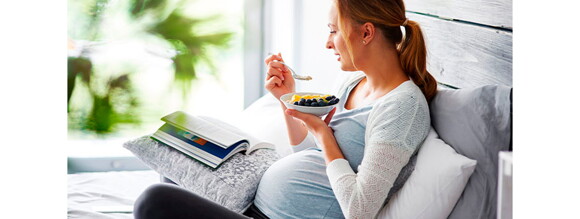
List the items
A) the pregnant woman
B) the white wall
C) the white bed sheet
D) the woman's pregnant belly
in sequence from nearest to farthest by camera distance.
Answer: the pregnant woman < the woman's pregnant belly < the white bed sheet < the white wall

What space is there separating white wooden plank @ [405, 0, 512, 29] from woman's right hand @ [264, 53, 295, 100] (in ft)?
0.96

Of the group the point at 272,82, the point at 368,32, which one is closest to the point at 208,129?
the point at 272,82

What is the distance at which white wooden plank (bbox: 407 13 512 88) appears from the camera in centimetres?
94

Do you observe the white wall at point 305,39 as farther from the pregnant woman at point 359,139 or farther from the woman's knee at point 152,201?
the woman's knee at point 152,201

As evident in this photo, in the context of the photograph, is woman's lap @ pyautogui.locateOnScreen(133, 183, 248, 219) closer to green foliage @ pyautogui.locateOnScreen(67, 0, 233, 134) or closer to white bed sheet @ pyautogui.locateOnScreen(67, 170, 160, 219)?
white bed sheet @ pyautogui.locateOnScreen(67, 170, 160, 219)

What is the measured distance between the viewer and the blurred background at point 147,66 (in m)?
1.33

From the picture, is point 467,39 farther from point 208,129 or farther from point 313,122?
point 208,129

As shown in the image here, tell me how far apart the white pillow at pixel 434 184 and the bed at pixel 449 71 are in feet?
0.07

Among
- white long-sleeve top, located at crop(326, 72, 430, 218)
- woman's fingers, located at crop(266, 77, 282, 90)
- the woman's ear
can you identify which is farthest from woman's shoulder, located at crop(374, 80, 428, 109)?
woman's fingers, located at crop(266, 77, 282, 90)

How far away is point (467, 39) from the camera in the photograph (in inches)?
42.3

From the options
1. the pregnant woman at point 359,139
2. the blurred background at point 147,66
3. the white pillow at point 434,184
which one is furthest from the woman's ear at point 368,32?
the blurred background at point 147,66

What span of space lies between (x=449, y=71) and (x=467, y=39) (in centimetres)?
10

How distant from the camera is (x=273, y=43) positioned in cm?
172
